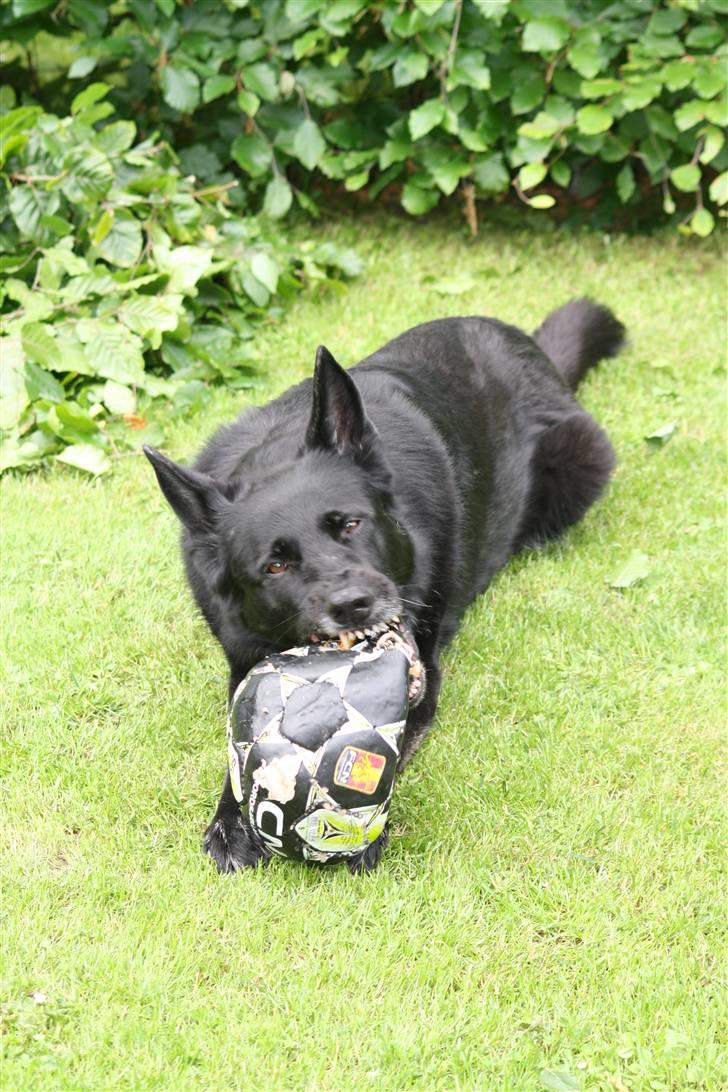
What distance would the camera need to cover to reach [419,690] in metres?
3.37

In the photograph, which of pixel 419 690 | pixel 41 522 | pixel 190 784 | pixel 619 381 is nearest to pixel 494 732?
Result: pixel 419 690

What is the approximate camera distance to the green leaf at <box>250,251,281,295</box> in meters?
5.95

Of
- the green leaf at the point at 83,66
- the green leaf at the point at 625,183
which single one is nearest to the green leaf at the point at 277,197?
the green leaf at the point at 83,66

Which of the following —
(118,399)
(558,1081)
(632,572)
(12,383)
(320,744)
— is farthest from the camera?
(118,399)

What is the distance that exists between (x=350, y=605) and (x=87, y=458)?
7.97ft

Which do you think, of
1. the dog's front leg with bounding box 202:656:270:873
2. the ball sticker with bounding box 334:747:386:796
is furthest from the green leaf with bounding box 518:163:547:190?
the ball sticker with bounding box 334:747:386:796

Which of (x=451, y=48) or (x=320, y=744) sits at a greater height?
(x=451, y=48)

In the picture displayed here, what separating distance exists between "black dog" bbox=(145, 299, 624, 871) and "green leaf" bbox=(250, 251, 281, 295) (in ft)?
5.14

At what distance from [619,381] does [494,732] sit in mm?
2599

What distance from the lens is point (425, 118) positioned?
6230 millimetres

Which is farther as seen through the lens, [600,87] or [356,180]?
[356,180]

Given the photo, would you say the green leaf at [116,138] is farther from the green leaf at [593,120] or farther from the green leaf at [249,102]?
the green leaf at [593,120]

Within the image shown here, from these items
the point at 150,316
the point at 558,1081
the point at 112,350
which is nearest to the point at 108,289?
the point at 150,316

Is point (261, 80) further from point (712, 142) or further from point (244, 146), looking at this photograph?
point (712, 142)
